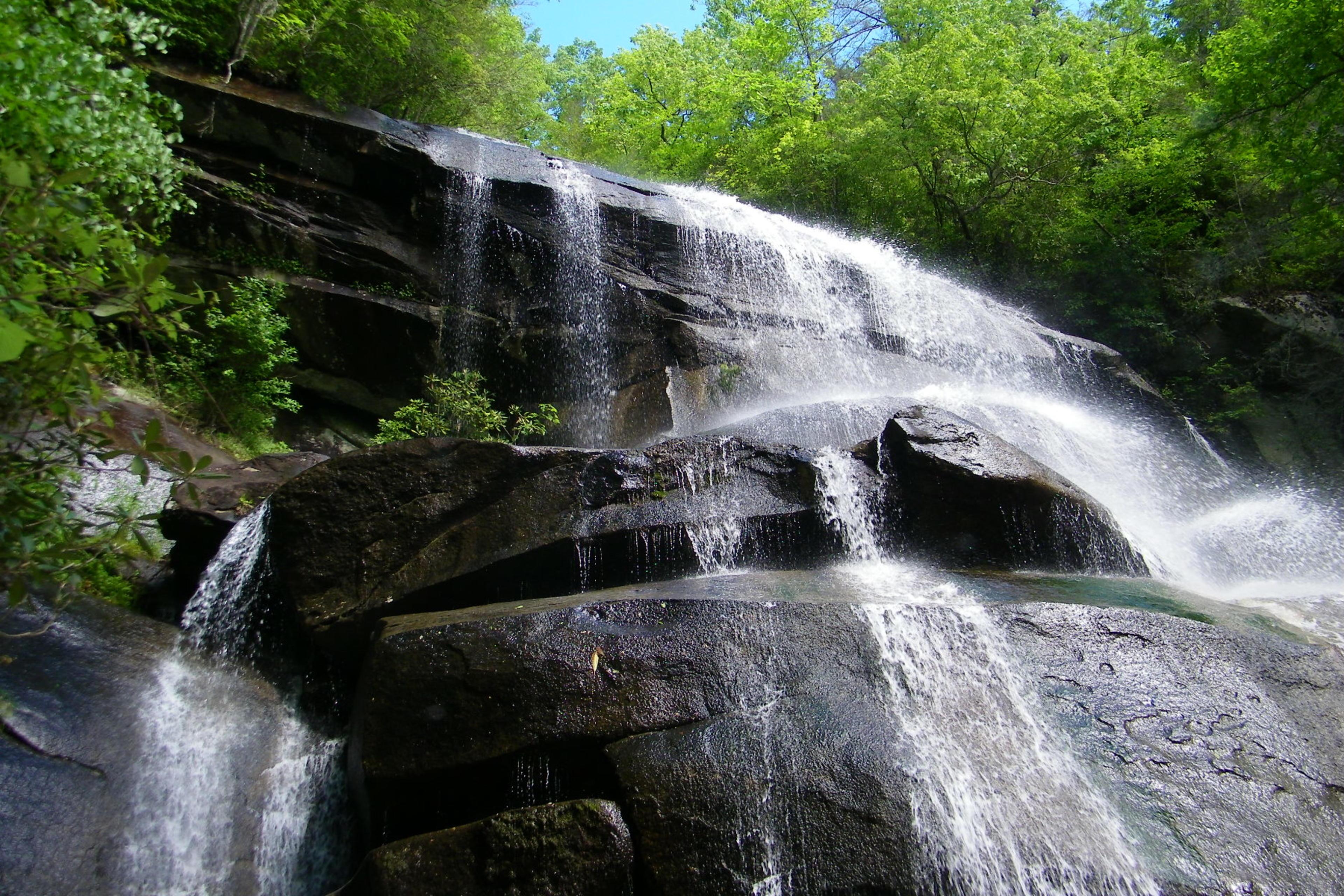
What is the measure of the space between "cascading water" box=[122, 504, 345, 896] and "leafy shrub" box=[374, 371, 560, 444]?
12.9 ft

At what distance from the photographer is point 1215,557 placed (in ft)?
26.5

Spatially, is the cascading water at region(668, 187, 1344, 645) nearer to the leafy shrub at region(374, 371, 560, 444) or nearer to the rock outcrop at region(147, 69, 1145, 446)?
the rock outcrop at region(147, 69, 1145, 446)

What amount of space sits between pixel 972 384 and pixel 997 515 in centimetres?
676

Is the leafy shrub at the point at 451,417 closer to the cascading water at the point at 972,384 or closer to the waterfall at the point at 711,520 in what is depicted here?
the cascading water at the point at 972,384

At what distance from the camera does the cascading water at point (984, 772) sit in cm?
362

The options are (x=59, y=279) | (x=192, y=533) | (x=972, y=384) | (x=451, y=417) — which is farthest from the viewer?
(x=972, y=384)

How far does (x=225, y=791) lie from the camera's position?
16.2 feet

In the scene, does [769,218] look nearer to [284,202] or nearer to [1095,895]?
[284,202]

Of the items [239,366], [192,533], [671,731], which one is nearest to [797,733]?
[671,731]

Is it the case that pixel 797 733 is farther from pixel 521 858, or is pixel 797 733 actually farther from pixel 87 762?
pixel 87 762

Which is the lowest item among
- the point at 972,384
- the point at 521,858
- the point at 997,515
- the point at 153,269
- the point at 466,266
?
the point at 521,858

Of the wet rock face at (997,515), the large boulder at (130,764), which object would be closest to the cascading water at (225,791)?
the large boulder at (130,764)

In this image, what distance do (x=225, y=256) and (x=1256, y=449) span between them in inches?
704

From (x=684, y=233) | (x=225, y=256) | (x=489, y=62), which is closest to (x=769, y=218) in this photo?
(x=684, y=233)
